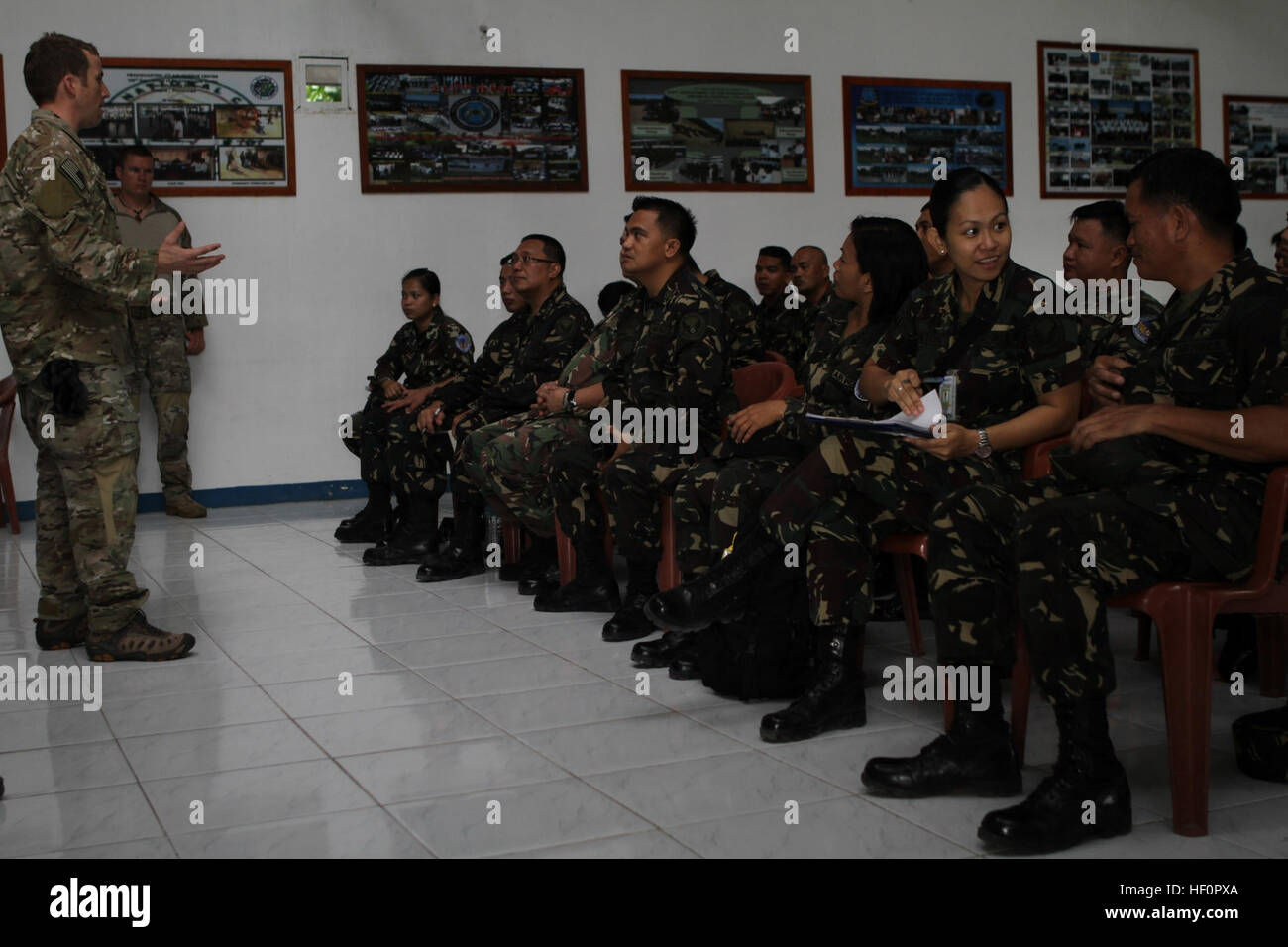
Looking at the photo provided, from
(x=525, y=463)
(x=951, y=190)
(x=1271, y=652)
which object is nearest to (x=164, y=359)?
(x=525, y=463)

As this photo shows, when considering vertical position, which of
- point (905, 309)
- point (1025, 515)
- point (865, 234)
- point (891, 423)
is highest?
point (865, 234)

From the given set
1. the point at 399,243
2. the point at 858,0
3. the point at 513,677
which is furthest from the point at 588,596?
the point at 858,0

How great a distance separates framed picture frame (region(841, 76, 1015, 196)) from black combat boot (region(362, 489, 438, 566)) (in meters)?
3.76

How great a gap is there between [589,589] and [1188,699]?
2.26 metres

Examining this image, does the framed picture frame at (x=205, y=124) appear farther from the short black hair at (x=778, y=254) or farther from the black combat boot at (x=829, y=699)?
the black combat boot at (x=829, y=699)

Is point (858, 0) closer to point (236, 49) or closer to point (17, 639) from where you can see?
point (236, 49)

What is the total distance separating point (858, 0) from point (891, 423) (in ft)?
19.1

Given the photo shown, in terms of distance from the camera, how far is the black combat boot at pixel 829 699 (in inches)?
105

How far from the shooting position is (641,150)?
23.7 feet

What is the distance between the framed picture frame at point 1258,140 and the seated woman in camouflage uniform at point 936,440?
21.3ft

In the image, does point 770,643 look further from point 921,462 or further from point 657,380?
point 657,380

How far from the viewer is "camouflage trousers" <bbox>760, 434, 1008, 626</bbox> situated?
2664 mm

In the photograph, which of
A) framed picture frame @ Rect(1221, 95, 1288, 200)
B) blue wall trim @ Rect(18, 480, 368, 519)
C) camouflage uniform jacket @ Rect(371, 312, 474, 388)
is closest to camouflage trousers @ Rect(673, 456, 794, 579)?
camouflage uniform jacket @ Rect(371, 312, 474, 388)
